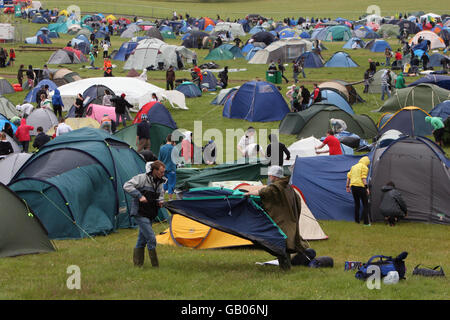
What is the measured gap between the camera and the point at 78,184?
1420cm

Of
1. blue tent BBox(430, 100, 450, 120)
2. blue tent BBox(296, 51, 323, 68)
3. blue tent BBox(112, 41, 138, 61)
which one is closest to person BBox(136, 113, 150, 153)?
blue tent BBox(430, 100, 450, 120)

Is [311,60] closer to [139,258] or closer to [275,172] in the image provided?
[275,172]

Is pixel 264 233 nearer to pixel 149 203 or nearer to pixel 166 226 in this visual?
pixel 149 203

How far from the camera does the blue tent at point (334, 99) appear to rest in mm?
28500

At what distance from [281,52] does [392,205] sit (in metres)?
34.0

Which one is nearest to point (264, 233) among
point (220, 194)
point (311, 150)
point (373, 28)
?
point (220, 194)

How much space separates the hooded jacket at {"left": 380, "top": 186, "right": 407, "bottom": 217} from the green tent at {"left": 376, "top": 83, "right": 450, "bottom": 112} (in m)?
13.1

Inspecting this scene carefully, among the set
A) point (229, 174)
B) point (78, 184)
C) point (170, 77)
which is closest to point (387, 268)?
point (78, 184)

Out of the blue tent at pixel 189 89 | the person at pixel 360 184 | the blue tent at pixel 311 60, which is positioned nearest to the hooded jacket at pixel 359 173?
the person at pixel 360 184

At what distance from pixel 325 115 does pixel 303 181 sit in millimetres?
9003

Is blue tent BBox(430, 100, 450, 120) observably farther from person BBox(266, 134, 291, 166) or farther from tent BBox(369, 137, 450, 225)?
person BBox(266, 134, 291, 166)

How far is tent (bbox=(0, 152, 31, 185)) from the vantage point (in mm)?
17359

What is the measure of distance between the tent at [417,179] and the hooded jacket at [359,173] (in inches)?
29.1

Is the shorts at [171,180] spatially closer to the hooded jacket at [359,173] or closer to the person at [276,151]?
the person at [276,151]
